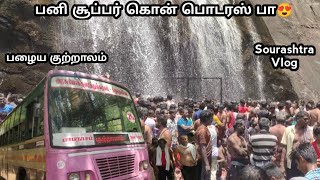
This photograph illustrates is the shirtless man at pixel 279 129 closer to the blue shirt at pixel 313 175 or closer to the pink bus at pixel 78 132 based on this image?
the pink bus at pixel 78 132

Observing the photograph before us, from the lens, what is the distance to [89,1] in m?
28.4

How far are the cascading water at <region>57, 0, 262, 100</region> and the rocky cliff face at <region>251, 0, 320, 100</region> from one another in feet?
20.5

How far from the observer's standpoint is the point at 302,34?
1527 inches

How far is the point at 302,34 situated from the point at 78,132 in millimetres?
35854

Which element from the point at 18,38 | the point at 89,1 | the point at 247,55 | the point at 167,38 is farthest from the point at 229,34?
the point at 18,38

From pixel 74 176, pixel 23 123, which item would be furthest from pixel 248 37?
pixel 74 176

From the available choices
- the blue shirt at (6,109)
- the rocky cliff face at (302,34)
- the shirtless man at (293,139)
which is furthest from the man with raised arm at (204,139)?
the rocky cliff face at (302,34)

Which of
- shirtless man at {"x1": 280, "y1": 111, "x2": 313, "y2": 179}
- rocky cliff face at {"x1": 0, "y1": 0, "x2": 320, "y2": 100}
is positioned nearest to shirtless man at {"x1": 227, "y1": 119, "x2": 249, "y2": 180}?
shirtless man at {"x1": 280, "y1": 111, "x2": 313, "y2": 179}

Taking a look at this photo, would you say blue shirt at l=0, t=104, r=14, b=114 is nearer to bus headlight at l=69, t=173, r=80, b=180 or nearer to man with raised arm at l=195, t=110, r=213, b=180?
man with raised arm at l=195, t=110, r=213, b=180

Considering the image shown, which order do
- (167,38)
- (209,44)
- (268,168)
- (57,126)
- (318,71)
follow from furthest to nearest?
(318,71) < (209,44) < (167,38) < (57,126) < (268,168)

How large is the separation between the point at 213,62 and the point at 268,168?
2552 cm

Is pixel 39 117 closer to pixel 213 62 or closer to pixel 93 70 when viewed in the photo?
pixel 93 70

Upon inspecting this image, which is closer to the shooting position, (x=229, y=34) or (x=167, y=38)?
(x=167, y=38)

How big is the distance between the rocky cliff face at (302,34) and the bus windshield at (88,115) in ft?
90.6
